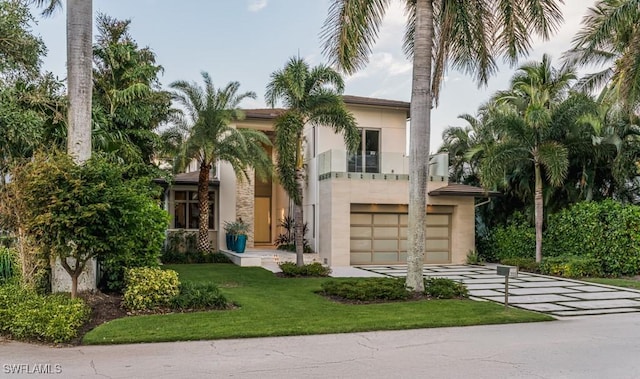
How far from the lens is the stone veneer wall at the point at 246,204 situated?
2334 centimetres

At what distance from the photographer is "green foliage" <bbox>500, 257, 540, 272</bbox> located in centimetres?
1839

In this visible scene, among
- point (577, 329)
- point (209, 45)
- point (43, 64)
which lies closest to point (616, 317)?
point (577, 329)

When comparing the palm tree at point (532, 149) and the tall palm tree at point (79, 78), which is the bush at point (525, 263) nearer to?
the palm tree at point (532, 149)

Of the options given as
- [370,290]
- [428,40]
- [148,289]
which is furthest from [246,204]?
[148,289]

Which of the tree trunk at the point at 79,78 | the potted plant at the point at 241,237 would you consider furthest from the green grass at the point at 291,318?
the potted plant at the point at 241,237

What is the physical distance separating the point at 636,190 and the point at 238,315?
17091 millimetres

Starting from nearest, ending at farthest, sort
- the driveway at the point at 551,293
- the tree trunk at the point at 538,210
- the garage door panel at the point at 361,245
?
the driveway at the point at 551,293, the tree trunk at the point at 538,210, the garage door panel at the point at 361,245

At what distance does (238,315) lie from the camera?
9.25 m

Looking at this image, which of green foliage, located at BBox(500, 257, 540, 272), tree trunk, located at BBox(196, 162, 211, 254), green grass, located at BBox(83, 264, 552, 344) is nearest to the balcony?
green foliage, located at BBox(500, 257, 540, 272)

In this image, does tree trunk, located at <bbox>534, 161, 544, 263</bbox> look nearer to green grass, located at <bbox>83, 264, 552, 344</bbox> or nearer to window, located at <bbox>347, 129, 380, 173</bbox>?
window, located at <bbox>347, 129, 380, 173</bbox>

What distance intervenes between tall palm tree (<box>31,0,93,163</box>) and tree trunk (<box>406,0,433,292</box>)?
22.9 ft

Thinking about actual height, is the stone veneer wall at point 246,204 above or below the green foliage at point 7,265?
above

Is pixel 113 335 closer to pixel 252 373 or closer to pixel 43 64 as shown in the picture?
pixel 252 373

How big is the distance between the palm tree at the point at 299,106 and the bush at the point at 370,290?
5.33 meters
